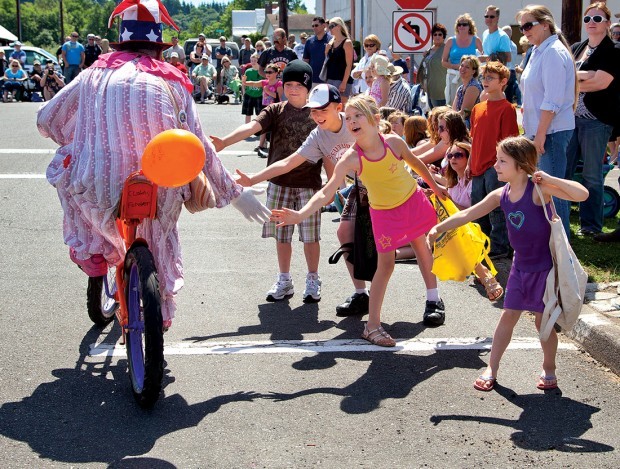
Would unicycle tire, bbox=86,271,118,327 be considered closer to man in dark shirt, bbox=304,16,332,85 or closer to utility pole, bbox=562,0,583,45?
utility pole, bbox=562,0,583,45

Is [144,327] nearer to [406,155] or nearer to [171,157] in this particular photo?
[171,157]

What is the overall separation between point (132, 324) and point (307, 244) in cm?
253

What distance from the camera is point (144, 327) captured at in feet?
15.3

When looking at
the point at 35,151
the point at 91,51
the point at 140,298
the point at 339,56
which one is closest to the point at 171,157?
the point at 140,298

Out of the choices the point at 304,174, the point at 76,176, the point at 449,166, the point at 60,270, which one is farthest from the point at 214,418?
the point at 449,166

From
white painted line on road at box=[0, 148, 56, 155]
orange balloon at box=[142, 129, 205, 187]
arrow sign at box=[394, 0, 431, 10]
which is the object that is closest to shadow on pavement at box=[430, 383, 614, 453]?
orange balloon at box=[142, 129, 205, 187]

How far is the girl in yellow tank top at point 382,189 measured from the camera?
5.85 m

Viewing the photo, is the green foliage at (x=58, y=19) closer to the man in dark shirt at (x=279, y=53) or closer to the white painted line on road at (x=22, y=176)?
the man in dark shirt at (x=279, y=53)

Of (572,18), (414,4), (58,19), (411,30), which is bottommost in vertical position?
(58,19)

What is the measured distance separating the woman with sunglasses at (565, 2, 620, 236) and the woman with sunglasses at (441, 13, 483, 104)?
13.1 ft

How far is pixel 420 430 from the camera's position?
4.55 meters

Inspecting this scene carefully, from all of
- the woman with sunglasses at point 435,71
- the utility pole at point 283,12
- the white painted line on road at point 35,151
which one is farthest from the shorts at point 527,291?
the utility pole at point 283,12

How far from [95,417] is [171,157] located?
4.60 ft

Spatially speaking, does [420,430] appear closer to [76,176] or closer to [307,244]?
[76,176]
